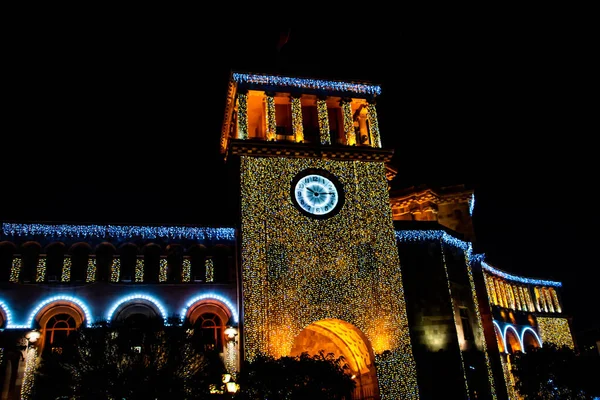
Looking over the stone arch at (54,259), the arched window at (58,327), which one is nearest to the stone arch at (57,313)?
the arched window at (58,327)

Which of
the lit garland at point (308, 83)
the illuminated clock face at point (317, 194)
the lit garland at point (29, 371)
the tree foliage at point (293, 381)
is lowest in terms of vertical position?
the tree foliage at point (293, 381)

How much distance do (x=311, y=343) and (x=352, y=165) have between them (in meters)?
10.3

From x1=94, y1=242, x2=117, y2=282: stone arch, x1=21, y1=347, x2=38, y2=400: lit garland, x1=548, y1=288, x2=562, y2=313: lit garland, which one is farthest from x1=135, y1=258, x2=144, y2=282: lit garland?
x1=548, y1=288, x2=562, y2=313: lit garland

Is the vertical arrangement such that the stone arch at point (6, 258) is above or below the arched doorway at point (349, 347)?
above

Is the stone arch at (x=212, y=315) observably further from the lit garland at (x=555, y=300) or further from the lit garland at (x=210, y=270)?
the lit garland at (x=555, y=300)

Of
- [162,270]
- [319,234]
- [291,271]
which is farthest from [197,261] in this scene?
[319,234]

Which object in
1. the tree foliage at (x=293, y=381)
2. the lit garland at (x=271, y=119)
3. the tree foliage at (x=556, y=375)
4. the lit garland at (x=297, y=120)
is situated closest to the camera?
the tree foliage at (x=293, y=381)

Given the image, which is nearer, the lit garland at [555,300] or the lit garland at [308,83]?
the lit garland at [308,83]

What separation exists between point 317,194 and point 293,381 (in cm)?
1107

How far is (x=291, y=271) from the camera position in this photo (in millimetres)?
29141

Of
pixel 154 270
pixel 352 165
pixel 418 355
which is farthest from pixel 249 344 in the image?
pixel 352 165

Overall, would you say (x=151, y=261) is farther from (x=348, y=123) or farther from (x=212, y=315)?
(x=348, y=123)

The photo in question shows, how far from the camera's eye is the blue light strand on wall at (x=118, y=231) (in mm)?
29500

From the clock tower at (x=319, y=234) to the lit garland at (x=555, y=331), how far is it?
24.4 meters
